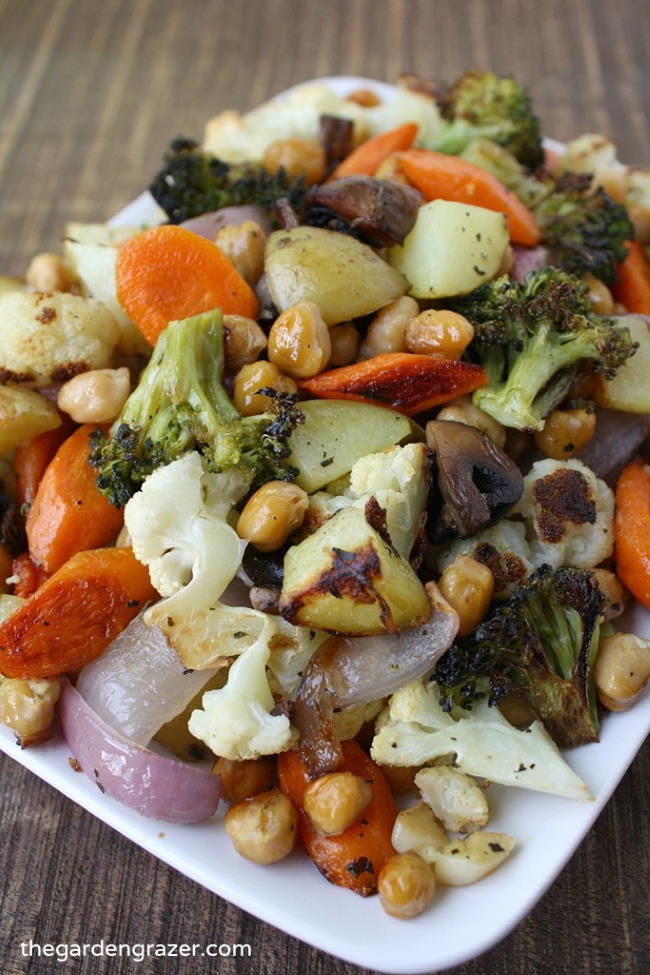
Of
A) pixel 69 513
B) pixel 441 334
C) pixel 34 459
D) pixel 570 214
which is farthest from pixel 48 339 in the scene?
pixel 570 214

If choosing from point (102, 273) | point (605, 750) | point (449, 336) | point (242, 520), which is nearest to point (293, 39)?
point (102, 273)

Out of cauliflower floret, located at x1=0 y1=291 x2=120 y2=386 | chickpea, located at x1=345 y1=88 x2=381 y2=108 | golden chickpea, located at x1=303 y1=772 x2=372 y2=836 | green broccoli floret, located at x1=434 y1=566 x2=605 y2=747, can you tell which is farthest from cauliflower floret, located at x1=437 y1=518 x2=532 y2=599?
chickpea, located at x1=345 y1=88 x2=381 y2=108

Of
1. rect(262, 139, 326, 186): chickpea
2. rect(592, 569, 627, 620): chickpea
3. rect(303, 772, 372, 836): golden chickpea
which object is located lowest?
rect(592, 569, 627, 620): chickpea

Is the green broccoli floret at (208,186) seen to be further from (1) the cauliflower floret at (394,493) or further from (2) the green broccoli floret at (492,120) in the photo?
(1) the cauliflower floret at (394,493)

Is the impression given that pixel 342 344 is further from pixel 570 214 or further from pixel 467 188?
pixel 570 214

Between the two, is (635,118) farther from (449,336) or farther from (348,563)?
(348,563)

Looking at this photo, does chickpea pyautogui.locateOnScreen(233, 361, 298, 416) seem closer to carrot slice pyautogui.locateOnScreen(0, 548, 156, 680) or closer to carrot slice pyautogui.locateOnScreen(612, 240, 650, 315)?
carrot slice pyautogui.locateOnScreen(0, 548, 156, 680)
